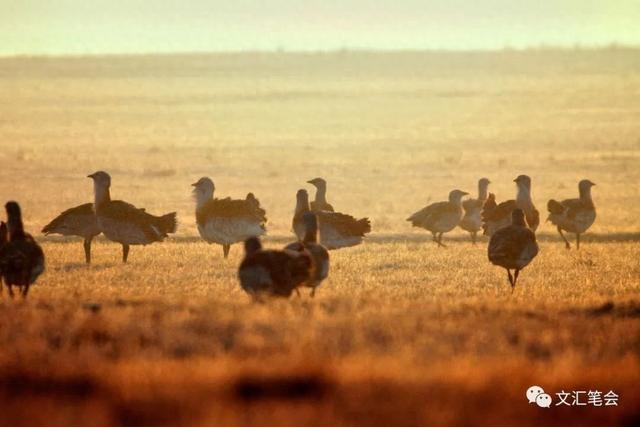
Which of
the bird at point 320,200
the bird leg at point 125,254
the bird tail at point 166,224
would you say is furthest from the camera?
the bird at point 320,200

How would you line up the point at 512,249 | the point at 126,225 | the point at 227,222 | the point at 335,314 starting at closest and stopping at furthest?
the point at 335,314
the point at 512,249
the point at 126,225
the point at 227,222

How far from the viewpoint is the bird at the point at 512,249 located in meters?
17.8

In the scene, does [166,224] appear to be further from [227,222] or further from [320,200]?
[320,200]

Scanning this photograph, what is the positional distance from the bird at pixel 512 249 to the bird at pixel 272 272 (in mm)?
4150

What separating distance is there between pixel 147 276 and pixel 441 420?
10.8 m

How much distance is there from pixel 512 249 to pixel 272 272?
4641mm

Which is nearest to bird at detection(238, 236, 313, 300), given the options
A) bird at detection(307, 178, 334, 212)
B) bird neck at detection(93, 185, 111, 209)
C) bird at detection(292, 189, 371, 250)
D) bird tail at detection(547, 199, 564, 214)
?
bird at detection(292, 189, 371, 250)

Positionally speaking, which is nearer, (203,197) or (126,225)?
(126,225)

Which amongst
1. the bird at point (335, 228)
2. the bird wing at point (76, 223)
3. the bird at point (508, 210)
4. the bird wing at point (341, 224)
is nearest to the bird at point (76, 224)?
the bird wing at point (76, 223)

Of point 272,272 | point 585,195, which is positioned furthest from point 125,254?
point 585,195

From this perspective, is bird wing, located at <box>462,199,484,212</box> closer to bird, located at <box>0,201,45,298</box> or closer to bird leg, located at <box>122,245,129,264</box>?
bird leg, located at <box>122,245,129,264</box>

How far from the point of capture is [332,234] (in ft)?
69.8

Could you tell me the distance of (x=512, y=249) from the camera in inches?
702

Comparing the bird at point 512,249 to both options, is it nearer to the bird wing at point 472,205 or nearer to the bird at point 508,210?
the bird at point 508,210
